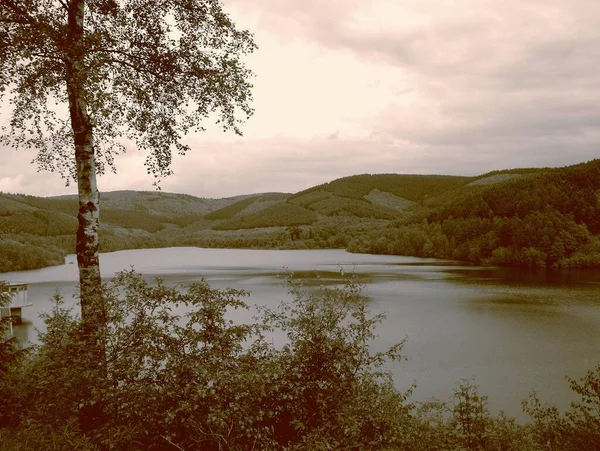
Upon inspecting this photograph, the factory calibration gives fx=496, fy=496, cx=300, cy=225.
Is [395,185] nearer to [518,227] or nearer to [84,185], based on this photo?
[518,227]

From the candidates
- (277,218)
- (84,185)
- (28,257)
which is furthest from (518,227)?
(277,218)

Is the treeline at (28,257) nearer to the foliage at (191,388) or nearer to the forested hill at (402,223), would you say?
the forested hill at (402,223)

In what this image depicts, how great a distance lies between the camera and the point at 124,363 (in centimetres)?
541

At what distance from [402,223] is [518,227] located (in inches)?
1588

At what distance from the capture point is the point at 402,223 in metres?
115

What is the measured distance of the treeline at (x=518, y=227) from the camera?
70.1 m

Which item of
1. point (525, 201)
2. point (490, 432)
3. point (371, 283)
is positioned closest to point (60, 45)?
point (490, 432)

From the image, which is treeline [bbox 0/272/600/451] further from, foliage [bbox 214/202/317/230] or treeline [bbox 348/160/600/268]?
foliage [bbox 214/202/317/230]

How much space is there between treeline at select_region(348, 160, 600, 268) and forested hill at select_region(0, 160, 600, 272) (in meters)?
0.16

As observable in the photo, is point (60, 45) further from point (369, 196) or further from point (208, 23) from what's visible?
point (369, 196)

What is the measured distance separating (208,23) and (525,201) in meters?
88.5

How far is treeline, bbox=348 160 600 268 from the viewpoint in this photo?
7006cm

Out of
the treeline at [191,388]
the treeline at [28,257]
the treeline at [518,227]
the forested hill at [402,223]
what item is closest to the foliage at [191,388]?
the treeline at [191,388]

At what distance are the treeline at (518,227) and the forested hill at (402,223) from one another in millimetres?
161
